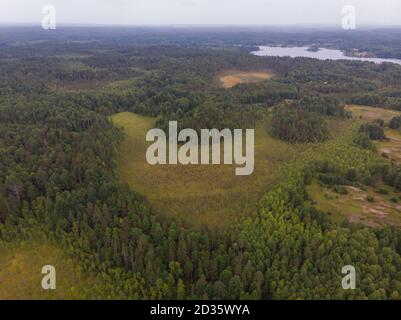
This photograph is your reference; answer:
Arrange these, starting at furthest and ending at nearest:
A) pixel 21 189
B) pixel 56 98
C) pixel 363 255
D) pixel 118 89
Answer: pixel 118 89
pixel 56 98
pixel 21 189
pixel 363 255

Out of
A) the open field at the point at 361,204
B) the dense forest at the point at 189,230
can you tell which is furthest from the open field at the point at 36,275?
the open field at the point at 361,204

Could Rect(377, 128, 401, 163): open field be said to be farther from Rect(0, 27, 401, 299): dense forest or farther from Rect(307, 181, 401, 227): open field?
Rect(307, 181, 401, 227): open field

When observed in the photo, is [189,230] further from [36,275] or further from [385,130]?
[385,130]

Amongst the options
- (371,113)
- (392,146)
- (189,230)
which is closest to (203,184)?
(189,230)

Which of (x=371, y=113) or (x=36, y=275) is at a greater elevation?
(x=371, y=113)

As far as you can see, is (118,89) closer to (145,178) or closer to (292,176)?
(145,178)
